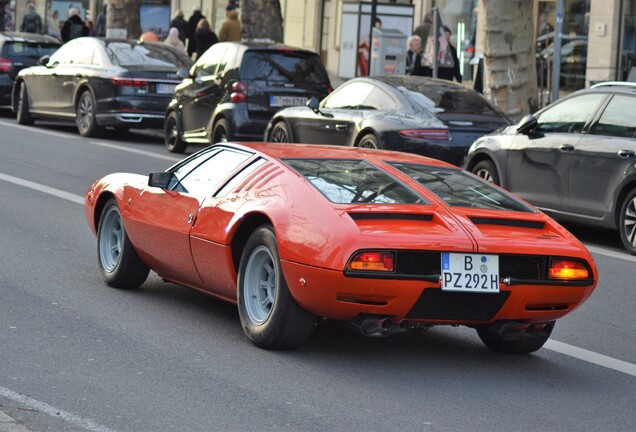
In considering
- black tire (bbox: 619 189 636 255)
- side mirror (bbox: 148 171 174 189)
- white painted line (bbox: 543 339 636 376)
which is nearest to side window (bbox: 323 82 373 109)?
black tire (bbox: 619 189 636 255)

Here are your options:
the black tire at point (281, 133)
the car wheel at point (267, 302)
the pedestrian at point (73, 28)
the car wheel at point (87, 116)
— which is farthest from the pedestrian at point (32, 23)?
the car wheel at point (267, 302)

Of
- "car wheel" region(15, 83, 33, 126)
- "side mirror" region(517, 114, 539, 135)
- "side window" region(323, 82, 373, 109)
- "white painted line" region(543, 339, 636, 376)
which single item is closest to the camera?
"white painted line" region(543, 339, 636, 376)

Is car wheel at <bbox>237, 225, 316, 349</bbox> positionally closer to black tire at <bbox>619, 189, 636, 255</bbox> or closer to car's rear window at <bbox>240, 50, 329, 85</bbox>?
black tire at <bbox>619, 189, 636, 255</bbox>

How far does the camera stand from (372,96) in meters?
17.3

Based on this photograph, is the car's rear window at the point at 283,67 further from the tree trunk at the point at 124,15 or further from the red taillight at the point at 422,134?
the tree trunk at the point at 124,15

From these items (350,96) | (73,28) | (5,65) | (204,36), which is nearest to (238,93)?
(350,96)

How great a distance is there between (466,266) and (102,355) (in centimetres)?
194

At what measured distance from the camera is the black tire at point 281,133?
18156 millimetres

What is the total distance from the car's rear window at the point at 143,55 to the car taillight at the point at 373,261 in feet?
53.2

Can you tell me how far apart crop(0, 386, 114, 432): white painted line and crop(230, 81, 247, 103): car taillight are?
13517mm

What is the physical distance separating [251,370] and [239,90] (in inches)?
513

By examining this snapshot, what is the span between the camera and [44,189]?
1502cm

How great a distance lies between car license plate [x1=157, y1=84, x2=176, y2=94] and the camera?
22.7 m

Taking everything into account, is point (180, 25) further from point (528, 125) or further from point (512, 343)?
point (512, 343)
